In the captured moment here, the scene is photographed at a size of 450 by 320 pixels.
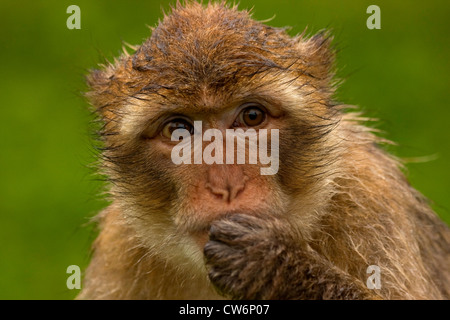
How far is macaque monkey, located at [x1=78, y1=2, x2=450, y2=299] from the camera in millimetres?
5945

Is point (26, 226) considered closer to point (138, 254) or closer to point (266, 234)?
point (138, 254)

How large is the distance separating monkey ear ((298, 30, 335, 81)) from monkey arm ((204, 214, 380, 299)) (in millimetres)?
1509

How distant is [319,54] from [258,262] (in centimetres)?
203

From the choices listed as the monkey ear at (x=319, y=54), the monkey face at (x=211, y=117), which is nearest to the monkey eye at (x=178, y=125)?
the monkey face at (x=211, y=117)

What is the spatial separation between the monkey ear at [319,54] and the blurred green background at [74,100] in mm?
4487

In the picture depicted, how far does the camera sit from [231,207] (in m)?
5.89

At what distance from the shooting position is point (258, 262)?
592 centimetres

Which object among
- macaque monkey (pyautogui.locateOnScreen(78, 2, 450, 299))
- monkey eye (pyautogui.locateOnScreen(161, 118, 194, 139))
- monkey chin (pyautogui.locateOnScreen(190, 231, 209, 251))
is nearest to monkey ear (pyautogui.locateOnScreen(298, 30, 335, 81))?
macaque monkey (pyautogui.locateOnScreen(78, 2, 450, 299))

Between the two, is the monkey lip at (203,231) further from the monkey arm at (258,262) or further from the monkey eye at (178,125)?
the monkey eye at (178,125)

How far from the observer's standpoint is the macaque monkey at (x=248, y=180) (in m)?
5.95

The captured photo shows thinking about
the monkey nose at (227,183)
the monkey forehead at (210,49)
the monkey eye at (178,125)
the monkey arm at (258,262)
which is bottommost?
the monkey arm at (258,262)

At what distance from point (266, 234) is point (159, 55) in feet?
5.15

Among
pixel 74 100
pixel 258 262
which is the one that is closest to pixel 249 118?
pixel 258 262

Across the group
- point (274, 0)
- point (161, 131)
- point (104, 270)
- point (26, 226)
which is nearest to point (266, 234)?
point (161, 131)
